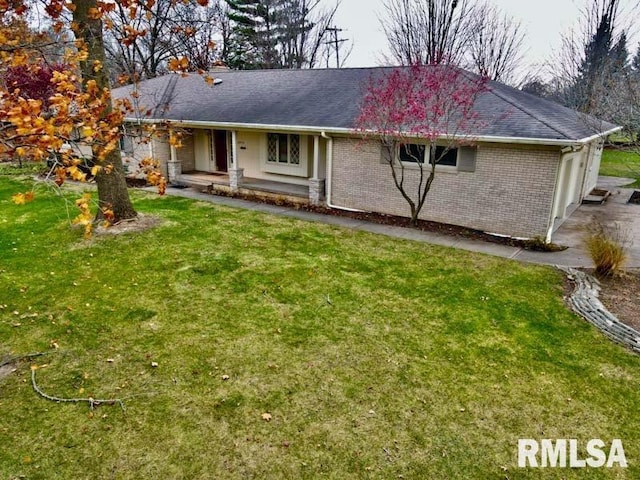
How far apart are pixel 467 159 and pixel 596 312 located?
5.21 m

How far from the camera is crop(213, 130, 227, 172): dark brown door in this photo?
1792 cm

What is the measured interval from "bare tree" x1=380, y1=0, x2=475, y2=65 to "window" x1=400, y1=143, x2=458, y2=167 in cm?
1495

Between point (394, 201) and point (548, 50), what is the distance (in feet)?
77.1

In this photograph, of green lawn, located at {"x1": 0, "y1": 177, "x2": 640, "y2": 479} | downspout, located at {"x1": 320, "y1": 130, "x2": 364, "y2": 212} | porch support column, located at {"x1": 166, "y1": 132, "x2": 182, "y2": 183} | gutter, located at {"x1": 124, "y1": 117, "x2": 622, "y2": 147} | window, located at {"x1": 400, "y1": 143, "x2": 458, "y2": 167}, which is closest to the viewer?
green lawn, located at {"x1": 0, "y1": 177, "x2": 640, "y2": 479}

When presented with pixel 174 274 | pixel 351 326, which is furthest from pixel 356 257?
pixel 174 274

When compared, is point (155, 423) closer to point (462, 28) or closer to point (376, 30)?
point (462, 28)

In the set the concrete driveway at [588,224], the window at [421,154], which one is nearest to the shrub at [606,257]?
the concrete driveway at [588,224]

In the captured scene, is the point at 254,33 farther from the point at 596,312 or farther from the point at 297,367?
the point at 297,367

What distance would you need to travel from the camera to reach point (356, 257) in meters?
9.08

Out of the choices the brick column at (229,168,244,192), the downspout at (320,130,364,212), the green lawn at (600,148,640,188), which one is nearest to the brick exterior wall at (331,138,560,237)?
the downspout at (320,130,364,212)

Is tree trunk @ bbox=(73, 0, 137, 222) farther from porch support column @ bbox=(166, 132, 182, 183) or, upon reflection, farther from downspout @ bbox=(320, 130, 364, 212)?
porch support column @ bbox=(166, 132, 182, 183)

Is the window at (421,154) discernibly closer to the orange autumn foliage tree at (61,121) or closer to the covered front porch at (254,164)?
the covered front porch at (254,164)

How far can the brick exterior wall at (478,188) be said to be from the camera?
9859mm

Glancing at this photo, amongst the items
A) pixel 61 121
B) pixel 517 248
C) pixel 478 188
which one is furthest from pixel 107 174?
pixel 517 248
